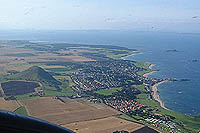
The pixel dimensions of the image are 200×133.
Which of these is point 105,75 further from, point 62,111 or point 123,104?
point 62,111

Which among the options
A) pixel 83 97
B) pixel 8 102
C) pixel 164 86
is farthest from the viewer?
pixel 164 86

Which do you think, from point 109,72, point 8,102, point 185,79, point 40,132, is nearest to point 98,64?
point 109,72

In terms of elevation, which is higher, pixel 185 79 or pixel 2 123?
pixel 2 123

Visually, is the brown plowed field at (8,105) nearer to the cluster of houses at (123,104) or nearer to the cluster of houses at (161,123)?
the cluster of houses at (123,104)

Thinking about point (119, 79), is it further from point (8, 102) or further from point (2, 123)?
point (2, 123)

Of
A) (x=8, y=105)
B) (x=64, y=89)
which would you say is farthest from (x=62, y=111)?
(x=64, y=89)

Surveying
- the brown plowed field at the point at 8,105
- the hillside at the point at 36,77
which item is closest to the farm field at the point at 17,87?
the hillside at the point at 36,77
